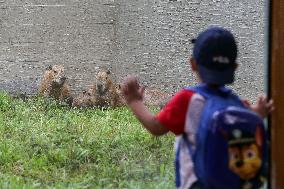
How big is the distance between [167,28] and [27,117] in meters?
2.44

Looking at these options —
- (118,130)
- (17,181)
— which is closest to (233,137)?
(17,181)

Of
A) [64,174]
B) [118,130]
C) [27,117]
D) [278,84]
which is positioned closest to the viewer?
[278,84]

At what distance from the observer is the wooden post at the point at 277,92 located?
3004 mm

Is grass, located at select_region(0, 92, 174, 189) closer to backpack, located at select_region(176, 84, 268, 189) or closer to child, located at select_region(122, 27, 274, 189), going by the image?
child, located at select_region(122, 27, 274, 189)

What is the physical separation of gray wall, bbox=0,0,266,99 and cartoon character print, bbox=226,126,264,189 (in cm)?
597

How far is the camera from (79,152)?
18.4ft

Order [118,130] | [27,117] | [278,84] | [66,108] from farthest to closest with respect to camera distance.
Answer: [66,108], [27,117], [118,130], [278,84]

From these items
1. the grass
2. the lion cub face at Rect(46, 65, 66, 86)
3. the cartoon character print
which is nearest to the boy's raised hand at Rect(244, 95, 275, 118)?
the cartoon character print

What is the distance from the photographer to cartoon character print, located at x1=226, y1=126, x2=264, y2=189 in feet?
8.36

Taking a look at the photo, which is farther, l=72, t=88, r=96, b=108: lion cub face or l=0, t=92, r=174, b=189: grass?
l=72, t=88, r=96, b=108: lion cub face

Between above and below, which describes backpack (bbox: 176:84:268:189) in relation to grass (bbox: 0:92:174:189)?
above

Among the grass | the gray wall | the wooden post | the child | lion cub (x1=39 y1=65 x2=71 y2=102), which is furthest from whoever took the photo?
lion cub (x1=39 y1=65 x2=71 y2=102)

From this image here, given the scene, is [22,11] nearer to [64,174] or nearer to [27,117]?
[27,117]

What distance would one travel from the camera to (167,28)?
8.79 m
